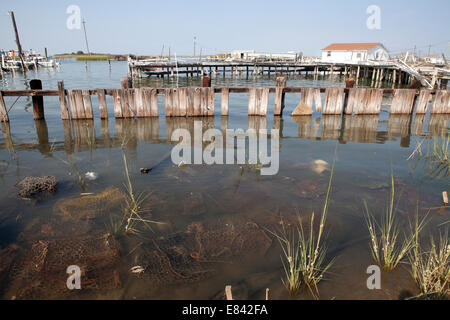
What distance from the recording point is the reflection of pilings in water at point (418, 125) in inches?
482

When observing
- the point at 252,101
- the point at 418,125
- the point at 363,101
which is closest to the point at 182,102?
the point at 252,101

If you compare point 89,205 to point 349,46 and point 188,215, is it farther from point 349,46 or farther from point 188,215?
point 349,46

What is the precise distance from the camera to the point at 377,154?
30.9ft

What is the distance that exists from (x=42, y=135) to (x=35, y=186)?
5.64m

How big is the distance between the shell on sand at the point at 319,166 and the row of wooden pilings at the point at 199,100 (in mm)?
5930

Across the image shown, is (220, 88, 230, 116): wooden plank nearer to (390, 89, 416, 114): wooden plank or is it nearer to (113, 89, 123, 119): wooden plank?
(113, 89, 123, 119): wooden plank

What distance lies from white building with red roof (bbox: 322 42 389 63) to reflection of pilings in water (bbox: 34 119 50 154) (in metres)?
61.1

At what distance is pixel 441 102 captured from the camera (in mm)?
14898

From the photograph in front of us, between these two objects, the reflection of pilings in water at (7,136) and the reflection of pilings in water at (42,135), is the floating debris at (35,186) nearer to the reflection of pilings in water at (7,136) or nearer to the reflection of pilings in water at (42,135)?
the reflection of pilings in water at (42,135)

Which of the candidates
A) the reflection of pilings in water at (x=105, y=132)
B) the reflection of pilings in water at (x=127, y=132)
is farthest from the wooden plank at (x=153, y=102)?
the reflection of pilings in water at (x=105, y=132)
